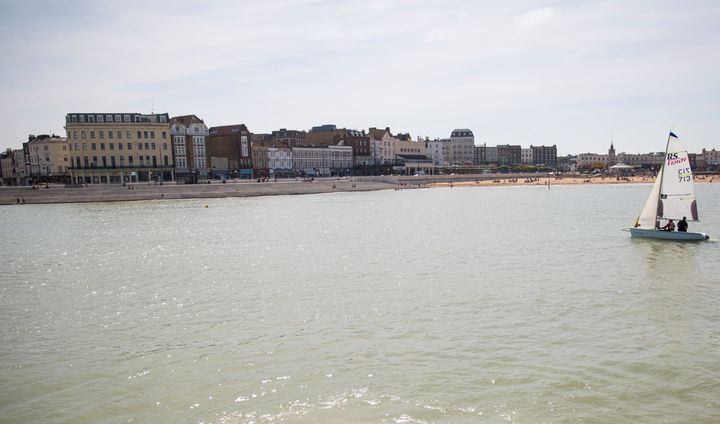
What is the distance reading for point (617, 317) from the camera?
18.2 metres

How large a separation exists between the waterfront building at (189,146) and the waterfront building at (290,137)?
31.0 meters

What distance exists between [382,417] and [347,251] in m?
23.5

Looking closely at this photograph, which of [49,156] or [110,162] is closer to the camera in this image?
[110,162]

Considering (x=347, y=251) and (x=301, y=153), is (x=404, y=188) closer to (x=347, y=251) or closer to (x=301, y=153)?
(x=301, y=153)

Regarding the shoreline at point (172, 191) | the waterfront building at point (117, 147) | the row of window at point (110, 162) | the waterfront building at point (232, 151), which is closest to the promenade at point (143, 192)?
the shoreline at point (172, 191)

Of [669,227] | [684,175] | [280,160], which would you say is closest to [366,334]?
[669,227]

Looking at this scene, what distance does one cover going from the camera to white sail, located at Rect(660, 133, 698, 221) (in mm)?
36062

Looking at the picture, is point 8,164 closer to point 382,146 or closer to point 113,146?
point 113,146

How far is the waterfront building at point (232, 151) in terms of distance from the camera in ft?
431

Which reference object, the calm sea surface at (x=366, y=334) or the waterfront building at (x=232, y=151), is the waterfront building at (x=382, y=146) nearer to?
the waterfront building at (x=232, y=151)

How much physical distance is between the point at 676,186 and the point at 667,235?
3.25m

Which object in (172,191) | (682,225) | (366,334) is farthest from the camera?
(172,191)

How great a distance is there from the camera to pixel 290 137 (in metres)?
160

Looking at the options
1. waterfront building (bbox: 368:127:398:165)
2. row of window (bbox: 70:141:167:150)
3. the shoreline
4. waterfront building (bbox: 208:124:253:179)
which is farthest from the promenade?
waterfront building (bbox: 368:127:398:165)
